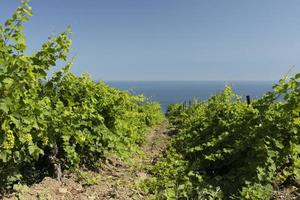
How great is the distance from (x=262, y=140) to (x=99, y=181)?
3022 millimetres

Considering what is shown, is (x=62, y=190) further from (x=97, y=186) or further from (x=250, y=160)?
(x=250, y=160)

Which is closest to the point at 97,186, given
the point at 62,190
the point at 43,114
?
the point at 62,190

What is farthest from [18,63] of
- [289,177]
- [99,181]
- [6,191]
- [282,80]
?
[289,177]

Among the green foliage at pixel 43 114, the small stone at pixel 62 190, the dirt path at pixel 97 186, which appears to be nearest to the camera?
the green foliage at pixel 43 114

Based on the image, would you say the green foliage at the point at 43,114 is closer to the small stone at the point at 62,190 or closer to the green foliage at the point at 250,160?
the small stone at the point at 62,190

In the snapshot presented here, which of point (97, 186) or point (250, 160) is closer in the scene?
point (250, 160)

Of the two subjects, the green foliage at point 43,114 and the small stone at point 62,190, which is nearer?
the green foliage at point 43,114

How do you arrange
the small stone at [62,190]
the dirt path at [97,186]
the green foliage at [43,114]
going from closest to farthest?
the green foliage at [43,114], the dirt path at [97,186], the small stone at [62,190]

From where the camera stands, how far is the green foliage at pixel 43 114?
4914mm

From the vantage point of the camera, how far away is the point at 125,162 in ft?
32.1

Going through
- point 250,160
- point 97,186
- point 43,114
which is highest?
point 43,114

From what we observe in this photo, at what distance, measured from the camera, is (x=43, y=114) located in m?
5.73

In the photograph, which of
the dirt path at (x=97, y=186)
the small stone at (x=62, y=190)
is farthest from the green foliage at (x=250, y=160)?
the small stone at (x=62, y=190)

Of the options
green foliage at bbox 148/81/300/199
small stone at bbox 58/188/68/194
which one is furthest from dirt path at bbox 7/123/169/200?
green foliage at bbox 148/81/300/199
